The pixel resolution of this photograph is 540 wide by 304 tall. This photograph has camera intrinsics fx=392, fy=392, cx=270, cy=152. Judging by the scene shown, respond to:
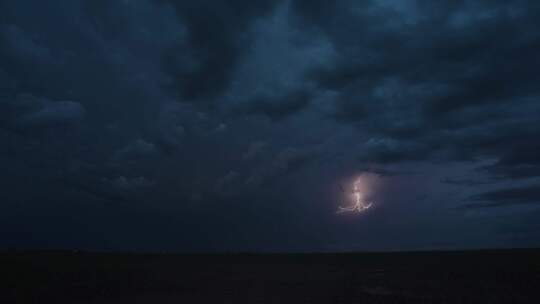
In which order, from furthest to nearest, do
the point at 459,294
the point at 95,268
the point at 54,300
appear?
the point at 95,268
the point at 459,294
the point at 54,300

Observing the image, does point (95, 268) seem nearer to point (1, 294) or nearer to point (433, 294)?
point (1, 294)

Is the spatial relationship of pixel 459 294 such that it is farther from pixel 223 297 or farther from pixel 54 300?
pixel 54 300

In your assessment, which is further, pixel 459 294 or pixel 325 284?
pixel 325 284

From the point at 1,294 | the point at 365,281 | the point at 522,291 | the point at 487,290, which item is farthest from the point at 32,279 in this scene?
the point at 522,291

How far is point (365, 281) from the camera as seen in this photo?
129ft

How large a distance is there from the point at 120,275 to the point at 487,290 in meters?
36.0

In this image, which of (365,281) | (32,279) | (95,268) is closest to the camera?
(32,279)

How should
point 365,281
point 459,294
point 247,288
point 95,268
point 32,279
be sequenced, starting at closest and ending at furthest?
point 459,294 → point 247,288 → point 32,279 → point 365,281 → point 95,268

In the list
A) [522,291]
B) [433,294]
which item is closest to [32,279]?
[433,294]

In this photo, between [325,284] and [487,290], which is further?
[325,284]

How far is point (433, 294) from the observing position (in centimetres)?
3078

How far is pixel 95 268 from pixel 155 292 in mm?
20277

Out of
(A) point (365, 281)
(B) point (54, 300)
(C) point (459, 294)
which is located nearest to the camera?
(B) point (54, 300)

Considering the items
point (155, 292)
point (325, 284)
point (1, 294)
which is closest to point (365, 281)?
point (325, 284)
